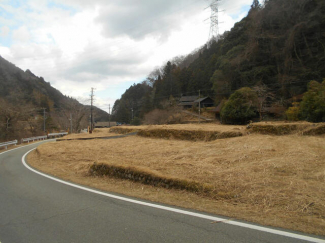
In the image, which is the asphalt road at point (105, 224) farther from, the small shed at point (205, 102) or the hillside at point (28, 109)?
the small shed at point (205, 102)

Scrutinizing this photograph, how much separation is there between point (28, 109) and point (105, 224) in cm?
3982

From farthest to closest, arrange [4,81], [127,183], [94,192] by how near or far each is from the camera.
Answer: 1. [4,81]
2. [127,183]
3. [94,192]

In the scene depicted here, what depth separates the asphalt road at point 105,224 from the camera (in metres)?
3.57

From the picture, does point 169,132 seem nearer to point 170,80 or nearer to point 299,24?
point 299,24

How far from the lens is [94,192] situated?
20.7ft

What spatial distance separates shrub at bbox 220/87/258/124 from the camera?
1019 inches

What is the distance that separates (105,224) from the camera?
13.6ft

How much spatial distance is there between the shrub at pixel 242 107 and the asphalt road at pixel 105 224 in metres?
23.1

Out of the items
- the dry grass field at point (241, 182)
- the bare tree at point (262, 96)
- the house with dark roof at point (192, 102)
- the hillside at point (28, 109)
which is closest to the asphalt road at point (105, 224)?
the dry grass field at point (241, 182)

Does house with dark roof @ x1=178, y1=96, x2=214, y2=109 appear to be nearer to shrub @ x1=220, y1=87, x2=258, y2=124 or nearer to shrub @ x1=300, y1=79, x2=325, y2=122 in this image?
shrub @ x1=220, y1=87, x2=258, y2=124

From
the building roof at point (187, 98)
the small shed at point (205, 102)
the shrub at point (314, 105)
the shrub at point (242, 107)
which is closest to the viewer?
the shrub at point (314, 105)

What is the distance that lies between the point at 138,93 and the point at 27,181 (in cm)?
7286

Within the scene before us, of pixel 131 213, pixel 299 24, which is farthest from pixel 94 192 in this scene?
pixel 299 24

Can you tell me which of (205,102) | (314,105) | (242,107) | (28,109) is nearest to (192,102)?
(205,102)
